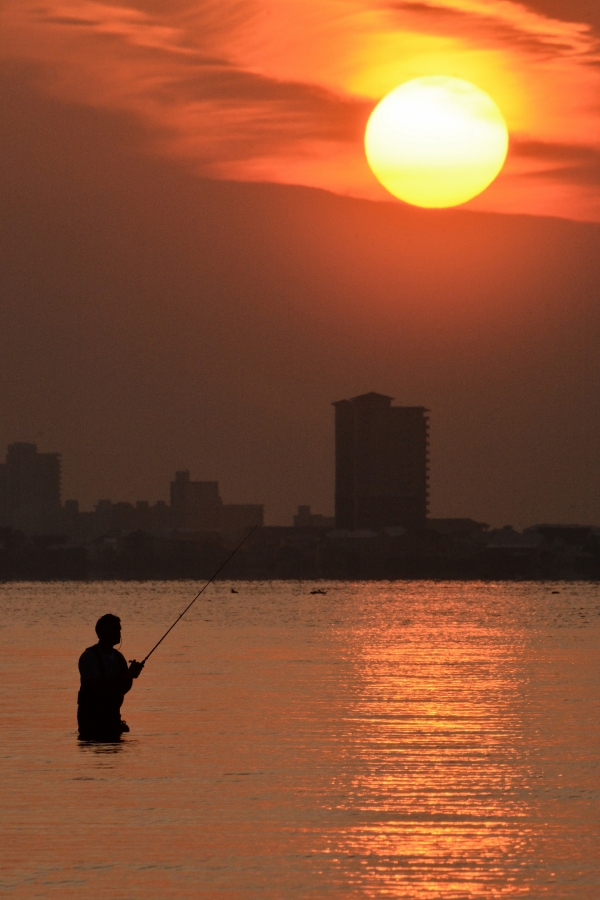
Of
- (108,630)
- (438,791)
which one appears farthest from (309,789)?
(108,630)

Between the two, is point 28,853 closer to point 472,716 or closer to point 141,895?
point 141,895

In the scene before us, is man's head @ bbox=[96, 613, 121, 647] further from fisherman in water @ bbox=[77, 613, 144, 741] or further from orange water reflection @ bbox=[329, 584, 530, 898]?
orange water reflection @ bbox=[329, 584, 530, 898]

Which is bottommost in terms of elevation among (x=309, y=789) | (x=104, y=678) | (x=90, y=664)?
(x=309, y=789)

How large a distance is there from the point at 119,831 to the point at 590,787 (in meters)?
5.70

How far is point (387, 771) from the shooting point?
17.9m

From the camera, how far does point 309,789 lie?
54.4 feet

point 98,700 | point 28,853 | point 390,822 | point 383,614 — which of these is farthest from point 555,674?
point 383,614

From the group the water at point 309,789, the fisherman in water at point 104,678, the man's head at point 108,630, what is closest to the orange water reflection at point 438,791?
the water at point 309,789

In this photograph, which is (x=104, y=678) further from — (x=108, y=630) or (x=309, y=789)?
(x=309, y=789)

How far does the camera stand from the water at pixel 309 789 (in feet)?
39.4

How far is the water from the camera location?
12.0 m

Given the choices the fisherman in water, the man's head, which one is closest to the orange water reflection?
Answer: the fisherman in water

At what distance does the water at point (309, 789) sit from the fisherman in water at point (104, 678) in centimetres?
46

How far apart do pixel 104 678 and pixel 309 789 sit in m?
3.54
